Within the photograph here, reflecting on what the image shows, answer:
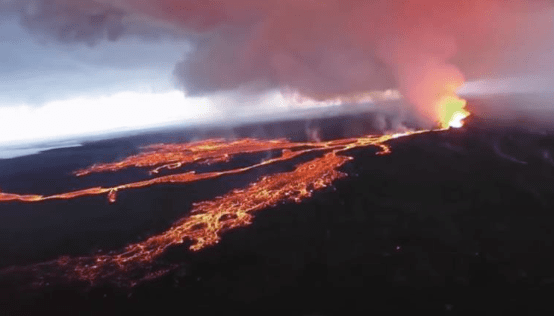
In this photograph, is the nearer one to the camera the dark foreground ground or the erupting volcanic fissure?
the dark foreground ground

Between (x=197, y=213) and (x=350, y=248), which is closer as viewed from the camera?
(x=350, y=248)

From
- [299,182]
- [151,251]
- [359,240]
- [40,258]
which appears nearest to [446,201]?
[359,240]

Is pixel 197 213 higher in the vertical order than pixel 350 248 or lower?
higher

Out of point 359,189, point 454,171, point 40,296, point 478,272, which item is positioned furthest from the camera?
point 454,171

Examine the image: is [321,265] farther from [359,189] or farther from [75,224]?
[75,224]

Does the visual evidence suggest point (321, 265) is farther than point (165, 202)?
No

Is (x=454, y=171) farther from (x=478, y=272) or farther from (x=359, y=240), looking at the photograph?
(x=478, y=272)

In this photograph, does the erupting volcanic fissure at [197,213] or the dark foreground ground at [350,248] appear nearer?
the dark foreground ground at [350,248]

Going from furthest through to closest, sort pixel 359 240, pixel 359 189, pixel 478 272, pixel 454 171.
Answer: pixel 454 171
pixel 359 189
pixel 359 240
pixel 478 272
